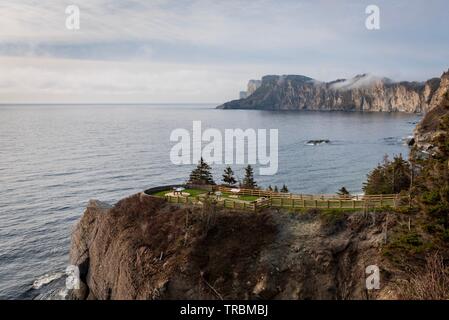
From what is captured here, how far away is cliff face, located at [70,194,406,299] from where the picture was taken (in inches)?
1411

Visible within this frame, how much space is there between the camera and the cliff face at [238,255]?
118 ft

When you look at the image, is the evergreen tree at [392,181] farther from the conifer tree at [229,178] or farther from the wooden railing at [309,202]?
the conifer tree at [229,178]

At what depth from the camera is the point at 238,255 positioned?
37688mm

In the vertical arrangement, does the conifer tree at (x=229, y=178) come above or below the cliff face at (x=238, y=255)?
A: above

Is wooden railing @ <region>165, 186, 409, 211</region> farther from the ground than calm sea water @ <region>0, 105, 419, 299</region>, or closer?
farther from the ground

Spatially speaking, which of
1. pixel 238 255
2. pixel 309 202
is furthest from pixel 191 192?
pixel 309 202

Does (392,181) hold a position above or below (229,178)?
above

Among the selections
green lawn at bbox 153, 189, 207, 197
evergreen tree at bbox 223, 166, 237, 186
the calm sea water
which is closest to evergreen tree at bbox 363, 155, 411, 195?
evergreen tree at bbox 223, 166, 237, 186

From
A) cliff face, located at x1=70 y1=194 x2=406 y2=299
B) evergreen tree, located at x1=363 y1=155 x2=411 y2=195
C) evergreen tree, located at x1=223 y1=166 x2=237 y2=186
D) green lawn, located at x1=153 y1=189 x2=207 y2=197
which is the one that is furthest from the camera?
evergreen tree, located at x1=223 y1=166 x2=237 y2=186

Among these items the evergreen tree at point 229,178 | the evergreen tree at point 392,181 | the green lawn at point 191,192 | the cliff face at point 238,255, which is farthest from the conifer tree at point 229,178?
the cliff face at point 238,255

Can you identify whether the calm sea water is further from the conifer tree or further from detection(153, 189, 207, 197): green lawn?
the conifer tree

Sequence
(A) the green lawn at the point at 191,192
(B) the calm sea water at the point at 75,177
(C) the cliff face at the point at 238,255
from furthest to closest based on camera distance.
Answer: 1. (B) the calm sea water at the point at 75,177
2. (A) the green lawn at the point at 191,192
3. (C) the cliff face at the point at 238,255

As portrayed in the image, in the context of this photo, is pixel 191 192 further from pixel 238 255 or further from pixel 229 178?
pixel 229 178
